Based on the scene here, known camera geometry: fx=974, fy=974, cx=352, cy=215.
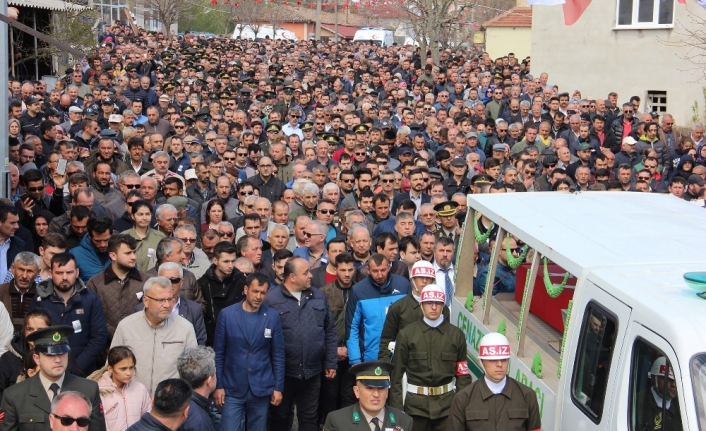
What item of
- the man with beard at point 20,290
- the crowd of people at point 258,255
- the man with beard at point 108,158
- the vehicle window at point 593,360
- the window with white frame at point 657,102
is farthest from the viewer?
the window with white frame at point 657,102

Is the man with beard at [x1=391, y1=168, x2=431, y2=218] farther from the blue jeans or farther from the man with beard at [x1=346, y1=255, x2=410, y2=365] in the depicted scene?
the blue jeans

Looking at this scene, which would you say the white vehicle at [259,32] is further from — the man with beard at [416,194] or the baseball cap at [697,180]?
the man with beard at [416,194]

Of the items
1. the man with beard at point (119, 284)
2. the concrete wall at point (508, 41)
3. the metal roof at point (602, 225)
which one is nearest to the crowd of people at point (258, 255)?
the man with beard at point (119, 284)

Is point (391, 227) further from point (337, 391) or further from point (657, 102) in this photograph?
point (657, 102)

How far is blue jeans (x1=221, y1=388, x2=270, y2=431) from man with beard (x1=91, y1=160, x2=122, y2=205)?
4.50 metres

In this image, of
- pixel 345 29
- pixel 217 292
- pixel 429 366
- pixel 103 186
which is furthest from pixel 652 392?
Result: pixel 345 29

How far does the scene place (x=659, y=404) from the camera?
198 inches

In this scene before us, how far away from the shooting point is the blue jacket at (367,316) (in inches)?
321

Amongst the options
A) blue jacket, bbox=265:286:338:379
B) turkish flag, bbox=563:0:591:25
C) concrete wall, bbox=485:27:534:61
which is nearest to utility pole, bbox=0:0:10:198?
blue jacket, bbox=265:286:338:379

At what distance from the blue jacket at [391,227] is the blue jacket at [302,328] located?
8.55ft

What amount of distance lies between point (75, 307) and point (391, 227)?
4.16 metres

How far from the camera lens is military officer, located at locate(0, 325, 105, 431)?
5.90 m

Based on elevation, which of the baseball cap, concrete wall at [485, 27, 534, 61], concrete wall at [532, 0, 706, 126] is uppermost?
concrete wall at [485, 27, 534, 61]

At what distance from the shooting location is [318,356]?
805 cm
